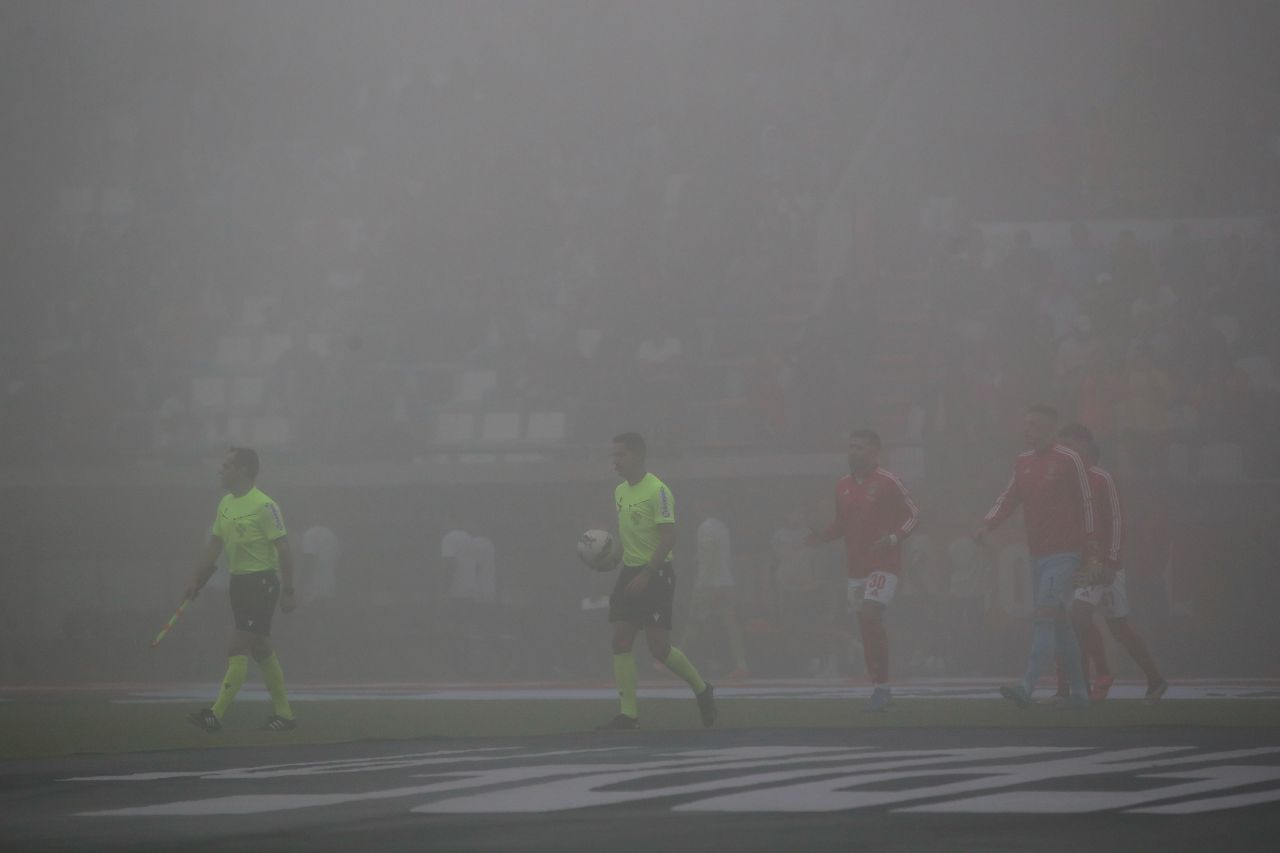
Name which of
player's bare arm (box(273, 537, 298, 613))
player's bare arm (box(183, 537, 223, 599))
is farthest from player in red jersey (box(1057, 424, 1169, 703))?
player's bare arm (box(183, 537, 223, 599))

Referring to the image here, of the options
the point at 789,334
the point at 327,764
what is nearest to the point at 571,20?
the point at 789,334

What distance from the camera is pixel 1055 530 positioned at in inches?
384

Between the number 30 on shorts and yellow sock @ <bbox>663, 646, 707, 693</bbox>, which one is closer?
yellow sock @ <bbox>663, 646, 707, 693</bbox>

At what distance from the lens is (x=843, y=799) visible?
17.8ft

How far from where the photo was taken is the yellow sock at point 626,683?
28.9 feet

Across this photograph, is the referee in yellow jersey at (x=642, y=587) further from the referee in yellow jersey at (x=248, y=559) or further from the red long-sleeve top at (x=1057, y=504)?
the red long-sleeve top at (x=1057, y=504)

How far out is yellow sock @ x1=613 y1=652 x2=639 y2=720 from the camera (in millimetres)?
8812

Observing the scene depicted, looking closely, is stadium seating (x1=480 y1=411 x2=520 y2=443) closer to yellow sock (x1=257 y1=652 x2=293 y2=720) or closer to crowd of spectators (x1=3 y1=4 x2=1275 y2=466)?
crowd of spectators (x1=3 y1=4 x2=1275 y2=466)

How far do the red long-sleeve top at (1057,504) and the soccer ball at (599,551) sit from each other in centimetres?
209

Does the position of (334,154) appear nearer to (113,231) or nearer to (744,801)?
(113,231)

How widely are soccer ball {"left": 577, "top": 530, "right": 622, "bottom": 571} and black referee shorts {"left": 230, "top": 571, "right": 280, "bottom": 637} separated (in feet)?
5.22

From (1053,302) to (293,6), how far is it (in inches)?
377

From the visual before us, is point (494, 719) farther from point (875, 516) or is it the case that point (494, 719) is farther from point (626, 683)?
point (875, 516)

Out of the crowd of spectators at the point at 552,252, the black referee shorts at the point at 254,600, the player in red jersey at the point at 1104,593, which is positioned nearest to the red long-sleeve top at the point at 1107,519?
the player in red jersey at the point at 1104,593
